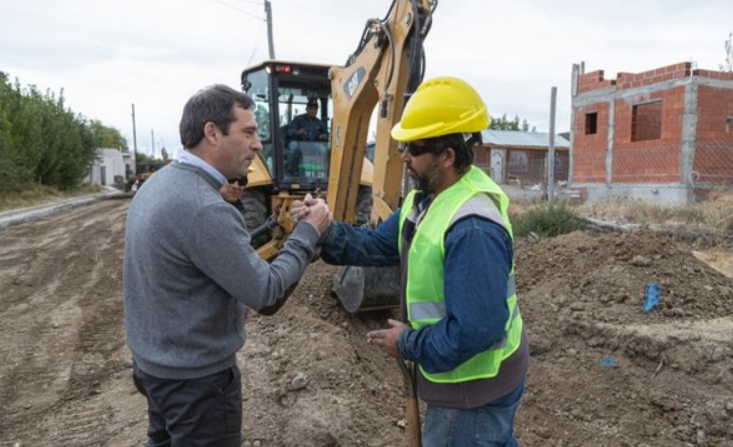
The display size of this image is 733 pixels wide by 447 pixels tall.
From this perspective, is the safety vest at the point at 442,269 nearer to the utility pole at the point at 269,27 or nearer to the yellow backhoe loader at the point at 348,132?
the yellow backhoe loader at the point at 348,132

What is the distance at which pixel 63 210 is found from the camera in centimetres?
2086

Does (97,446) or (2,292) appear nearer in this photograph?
(97,446)

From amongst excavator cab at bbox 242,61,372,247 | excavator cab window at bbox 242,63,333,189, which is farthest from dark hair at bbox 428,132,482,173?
excavator cab window at bbox 242,63,333,189

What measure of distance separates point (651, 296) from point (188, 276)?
16.8 ft

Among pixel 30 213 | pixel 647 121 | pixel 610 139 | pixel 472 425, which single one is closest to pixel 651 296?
pixel 472 425

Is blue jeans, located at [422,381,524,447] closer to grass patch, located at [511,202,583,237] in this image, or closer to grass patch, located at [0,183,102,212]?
grass patch, located at [511,202,583,237]

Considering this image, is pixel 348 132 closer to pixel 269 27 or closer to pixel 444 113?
pixel 444 113

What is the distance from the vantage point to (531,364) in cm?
499

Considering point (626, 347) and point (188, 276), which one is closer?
point (188, 276)

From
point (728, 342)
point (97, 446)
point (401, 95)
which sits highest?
point (401, 95)

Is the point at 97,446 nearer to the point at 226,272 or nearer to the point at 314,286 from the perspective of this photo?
the point at 226,272

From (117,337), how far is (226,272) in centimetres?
460

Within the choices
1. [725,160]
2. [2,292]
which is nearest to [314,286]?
[2,292]

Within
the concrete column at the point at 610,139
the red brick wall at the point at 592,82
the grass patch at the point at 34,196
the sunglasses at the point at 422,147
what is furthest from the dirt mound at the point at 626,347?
the grass patch at the point at 34,196
